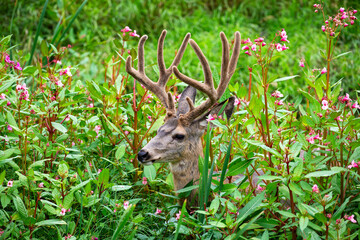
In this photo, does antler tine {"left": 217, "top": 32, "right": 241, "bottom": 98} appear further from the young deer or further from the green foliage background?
the green foliage background

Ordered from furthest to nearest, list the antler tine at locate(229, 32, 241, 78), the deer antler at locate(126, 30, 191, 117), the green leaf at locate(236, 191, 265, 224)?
the deer antler at locate(126, 30, 191, 117)
the antler tine at locate(229, 32, 241, 78)
the green leaf at locate(236, 191, 265, 224)

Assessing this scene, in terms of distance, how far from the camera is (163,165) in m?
3.71

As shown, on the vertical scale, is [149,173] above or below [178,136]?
below

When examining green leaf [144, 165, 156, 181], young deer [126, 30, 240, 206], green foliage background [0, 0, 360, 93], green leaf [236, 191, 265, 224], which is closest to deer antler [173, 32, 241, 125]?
young deer [126, 30, 240, 206]

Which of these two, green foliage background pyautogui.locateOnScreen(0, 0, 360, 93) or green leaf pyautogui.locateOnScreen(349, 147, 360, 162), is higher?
green leaf pyautogui.locateOnScreen(349, 147, 360, 162)

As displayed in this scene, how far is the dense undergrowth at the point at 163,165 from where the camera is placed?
2.48 metres

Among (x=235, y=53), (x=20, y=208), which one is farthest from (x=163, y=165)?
(x=20, y=208)

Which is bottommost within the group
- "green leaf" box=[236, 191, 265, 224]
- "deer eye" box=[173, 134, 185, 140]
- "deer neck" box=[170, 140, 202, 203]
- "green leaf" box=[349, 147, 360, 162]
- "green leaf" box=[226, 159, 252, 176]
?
"deer neck" box=[170, 140, 202, 203]

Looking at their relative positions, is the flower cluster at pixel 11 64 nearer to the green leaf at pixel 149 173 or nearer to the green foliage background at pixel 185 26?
the green leaf at pixel 149 173

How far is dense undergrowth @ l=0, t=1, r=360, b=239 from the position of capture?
2.48 metres

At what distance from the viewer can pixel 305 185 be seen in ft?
7.77

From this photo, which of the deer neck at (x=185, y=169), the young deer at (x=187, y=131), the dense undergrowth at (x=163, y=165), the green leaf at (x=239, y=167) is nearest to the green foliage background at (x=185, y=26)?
the dense undergrowth at (x=163, y=165)

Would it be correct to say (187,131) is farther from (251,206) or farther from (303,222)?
(303,222)

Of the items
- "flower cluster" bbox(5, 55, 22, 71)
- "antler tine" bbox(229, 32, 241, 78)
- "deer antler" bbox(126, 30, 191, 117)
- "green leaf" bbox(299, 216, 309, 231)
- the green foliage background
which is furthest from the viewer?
the green foliage background
